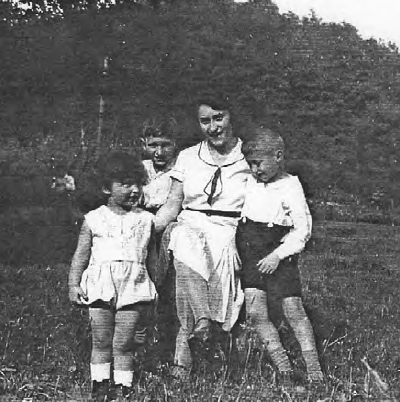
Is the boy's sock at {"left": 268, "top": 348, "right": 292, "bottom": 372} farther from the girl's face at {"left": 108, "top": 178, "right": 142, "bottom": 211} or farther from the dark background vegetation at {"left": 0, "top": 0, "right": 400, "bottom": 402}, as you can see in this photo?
the dark background vegetation at {"left": 0, "top": 0, "right": 400, "bottom": 402}

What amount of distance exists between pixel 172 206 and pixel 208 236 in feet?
0.78

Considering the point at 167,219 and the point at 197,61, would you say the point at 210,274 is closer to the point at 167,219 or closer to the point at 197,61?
the point at 167,219

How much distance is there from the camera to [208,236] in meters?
3.95

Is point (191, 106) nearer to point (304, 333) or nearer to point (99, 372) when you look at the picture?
point (304, 333)

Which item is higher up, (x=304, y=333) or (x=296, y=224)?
(x=296, y=224)

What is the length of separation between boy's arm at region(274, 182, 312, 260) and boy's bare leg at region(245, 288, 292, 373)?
0.85 ft

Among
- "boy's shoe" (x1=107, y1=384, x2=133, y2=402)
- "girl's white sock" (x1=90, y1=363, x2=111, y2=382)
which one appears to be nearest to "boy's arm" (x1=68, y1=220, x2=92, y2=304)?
"girl's white sock" (x1=90, y1=363, x2=111, y2=382)

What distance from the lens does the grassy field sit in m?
3.62

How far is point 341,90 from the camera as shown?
11.0m

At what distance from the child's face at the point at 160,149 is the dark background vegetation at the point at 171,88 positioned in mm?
3861

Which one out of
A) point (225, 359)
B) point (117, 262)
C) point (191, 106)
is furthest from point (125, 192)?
point (191, 106)

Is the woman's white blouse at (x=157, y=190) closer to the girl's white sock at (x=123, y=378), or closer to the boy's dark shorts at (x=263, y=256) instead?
the boy's dark shorts at (x=263, y=256)

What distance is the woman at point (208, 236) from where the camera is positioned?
155 inches

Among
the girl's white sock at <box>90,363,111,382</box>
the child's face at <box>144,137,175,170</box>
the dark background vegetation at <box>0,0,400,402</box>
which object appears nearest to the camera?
the girl's white sock at <box>90,363,111,382</box>
